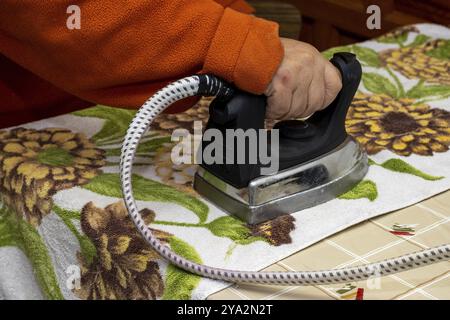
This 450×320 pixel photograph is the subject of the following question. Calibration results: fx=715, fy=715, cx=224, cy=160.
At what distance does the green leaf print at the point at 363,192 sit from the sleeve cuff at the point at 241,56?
17cm

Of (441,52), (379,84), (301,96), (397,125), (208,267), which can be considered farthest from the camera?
(441,52)

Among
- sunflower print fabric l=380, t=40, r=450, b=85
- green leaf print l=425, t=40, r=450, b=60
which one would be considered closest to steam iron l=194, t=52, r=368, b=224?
sunflower print fabric l=380, t=40, r=450, b=85

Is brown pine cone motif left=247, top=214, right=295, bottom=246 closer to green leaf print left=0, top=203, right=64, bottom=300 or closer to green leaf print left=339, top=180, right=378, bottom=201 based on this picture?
green leaf print left=339, top=180, right=378, bottom=201

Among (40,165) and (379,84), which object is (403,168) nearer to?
(379,84)

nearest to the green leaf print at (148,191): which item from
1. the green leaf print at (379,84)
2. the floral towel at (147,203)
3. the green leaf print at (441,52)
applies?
the floral towel at (147,203)

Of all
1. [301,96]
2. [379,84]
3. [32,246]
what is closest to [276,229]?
[301,96]

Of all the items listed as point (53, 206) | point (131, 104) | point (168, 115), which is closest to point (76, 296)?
point (53, 206)

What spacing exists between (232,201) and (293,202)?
0.07 meters

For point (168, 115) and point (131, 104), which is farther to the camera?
point (168, 115)

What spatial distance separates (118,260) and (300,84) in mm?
265

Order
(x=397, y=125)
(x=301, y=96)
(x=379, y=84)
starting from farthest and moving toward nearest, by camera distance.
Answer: (x=379, y=84) < (x=397, y=125) < (x=301, y=96)

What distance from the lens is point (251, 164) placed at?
0.76 m

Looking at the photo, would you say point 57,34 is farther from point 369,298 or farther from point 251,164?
point 369,298

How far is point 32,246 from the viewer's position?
83cm
